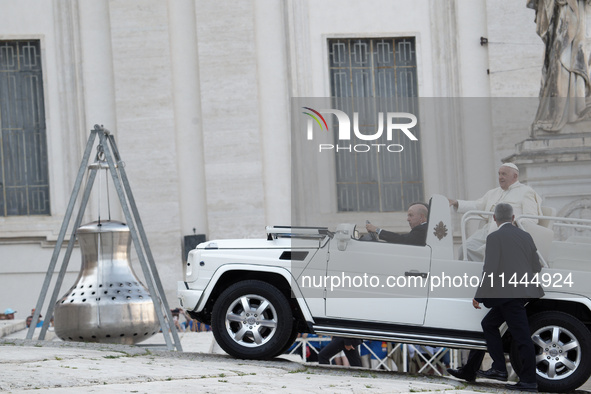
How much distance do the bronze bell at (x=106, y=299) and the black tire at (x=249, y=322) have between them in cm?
185

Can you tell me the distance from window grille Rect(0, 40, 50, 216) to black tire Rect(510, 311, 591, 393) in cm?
1489

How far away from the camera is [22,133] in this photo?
21.9 m

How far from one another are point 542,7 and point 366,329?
9.42 m

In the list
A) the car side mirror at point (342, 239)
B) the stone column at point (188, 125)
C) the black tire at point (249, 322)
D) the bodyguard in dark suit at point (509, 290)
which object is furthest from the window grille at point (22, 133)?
the bodyguard in dark suit at point (509, 290)

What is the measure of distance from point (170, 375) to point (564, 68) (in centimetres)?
1046

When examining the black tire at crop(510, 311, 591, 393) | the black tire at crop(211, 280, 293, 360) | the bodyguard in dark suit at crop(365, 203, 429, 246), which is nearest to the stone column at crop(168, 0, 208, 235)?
the black tire at crop(211, 280, 293, 360)

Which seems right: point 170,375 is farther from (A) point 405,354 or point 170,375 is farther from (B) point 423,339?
(A) point 405,354

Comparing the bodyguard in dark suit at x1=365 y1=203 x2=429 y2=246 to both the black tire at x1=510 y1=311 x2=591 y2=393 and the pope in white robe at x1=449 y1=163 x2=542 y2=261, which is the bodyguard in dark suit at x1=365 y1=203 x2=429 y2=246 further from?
the black tire at x1=510 y1=311 x2=591 y2=393

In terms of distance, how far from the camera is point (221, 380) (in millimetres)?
7711

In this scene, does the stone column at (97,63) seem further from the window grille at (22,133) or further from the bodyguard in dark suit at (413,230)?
the bodyguard in dark suit at (413,230)

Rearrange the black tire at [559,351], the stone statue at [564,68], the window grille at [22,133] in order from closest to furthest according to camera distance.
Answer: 1. the black tire at [559,351]
2. the stone statue at [564,68]
3. the window grille at [22,133]

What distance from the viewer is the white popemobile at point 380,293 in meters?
8.98

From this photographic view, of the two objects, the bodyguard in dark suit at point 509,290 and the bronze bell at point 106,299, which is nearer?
the bodyguard in dark suit at point 509,290

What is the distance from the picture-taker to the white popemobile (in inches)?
353
